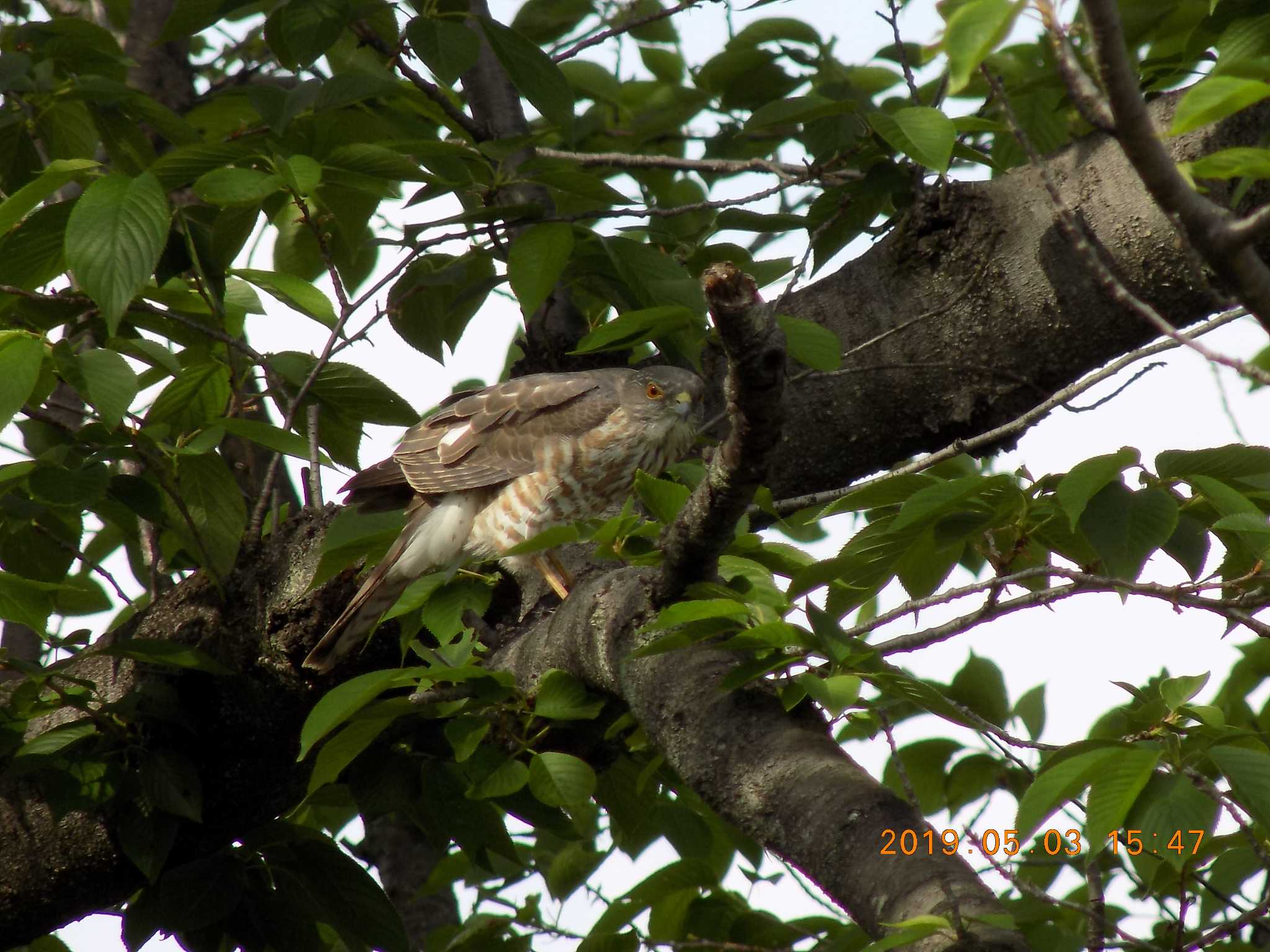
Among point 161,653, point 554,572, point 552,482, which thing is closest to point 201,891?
point 161,653

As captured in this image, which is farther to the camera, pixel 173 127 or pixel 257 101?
pixel 173 127

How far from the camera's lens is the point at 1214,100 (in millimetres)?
1329

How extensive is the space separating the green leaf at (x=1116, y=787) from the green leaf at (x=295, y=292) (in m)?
2.06

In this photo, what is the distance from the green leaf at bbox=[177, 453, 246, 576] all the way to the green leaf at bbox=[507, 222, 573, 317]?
2.77ft

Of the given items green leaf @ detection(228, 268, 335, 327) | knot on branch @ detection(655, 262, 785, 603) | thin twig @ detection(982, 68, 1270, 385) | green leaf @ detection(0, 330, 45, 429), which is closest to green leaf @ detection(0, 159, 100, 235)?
green leaf @ detection(0, 330, 45, 429)

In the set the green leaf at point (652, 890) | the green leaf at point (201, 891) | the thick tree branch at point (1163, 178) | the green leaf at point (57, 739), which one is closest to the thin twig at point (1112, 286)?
the thick tree branch at point (1163, 178)

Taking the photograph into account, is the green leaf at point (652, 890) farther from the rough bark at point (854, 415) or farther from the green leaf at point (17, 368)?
the green leaf at point (17, 368)

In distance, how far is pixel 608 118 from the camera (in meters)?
5.23

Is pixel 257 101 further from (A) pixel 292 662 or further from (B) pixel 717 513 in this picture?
(B) pixel 717 513

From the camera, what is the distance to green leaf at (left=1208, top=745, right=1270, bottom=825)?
71.9 inches

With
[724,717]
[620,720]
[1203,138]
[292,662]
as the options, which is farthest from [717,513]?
[1203,138]

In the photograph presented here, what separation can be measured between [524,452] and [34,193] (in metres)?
2.05

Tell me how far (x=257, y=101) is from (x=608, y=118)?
2602 mm
